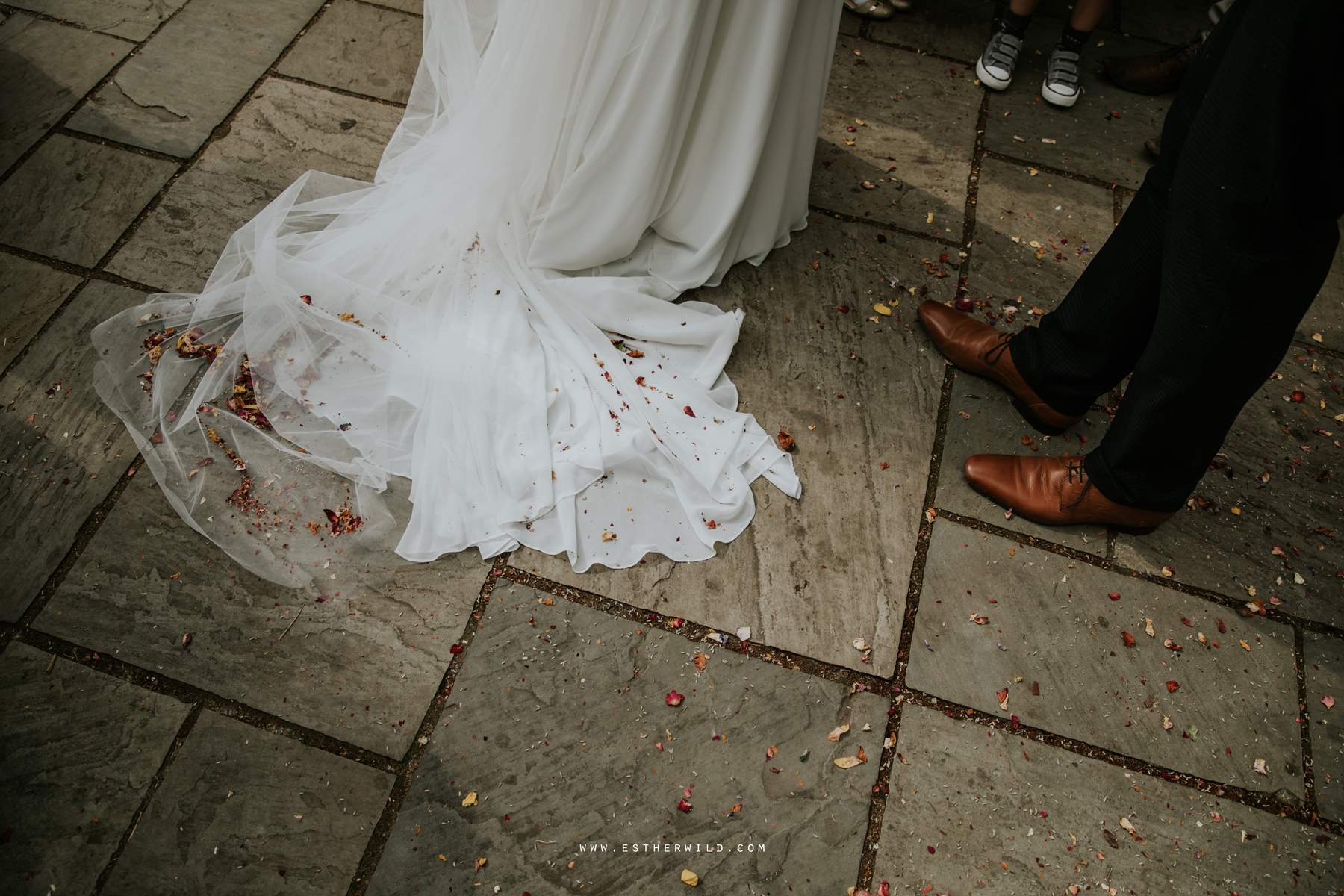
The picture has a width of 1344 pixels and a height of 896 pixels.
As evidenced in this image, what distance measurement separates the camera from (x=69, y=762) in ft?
4.76

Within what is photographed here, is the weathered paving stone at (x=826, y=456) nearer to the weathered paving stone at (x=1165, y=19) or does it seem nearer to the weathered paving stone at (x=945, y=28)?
the weathered paving stone at (x=945, y=28)

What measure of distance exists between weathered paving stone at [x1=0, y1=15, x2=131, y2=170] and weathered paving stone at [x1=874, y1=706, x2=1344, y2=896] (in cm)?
286

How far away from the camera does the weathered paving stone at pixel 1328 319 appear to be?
2.23 metres

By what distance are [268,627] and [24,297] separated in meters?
1.17

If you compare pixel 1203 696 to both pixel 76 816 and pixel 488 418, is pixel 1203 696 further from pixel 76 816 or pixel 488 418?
pixel 76 816

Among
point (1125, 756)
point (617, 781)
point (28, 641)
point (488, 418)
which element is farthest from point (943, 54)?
point (28, 641)

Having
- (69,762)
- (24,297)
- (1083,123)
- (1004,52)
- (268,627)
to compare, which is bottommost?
(69,762)

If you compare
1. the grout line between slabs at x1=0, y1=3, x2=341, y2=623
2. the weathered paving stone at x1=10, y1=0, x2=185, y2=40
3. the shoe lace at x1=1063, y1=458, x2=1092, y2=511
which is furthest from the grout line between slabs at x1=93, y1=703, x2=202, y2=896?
the weathered paving stone at x1=10, y1=0, x2=185, y2=40

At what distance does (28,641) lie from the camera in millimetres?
1563

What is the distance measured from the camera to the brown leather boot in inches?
107

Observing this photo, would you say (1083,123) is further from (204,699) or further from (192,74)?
(204,699)

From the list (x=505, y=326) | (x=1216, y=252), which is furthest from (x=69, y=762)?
(x=1216, y=252)

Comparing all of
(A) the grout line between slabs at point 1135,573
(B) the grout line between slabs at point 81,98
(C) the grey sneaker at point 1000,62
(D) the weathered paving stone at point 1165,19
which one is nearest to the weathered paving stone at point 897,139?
(C) the grey sneaker at point 1000,62

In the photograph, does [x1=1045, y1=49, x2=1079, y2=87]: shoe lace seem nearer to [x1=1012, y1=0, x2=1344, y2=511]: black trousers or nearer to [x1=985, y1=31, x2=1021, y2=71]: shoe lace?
[x1=985, y1=31, x2=1021, y2=71]: shoe lace
